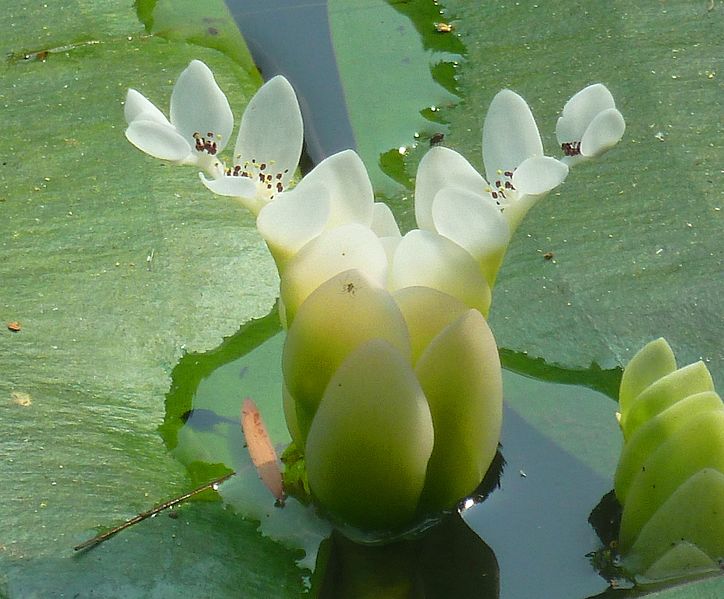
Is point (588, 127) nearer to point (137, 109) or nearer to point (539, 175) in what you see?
point (539, 175)

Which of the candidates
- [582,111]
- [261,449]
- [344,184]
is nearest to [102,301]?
[261,449]

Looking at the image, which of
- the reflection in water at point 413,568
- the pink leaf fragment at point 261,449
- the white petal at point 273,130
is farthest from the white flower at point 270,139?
the reflection in water at point 413,568

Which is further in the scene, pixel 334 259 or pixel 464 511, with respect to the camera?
pixel 464 511

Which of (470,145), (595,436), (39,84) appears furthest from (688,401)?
(39,84)

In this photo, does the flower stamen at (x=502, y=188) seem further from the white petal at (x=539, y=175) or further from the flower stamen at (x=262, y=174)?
the flower stamen at (x=262, y=174)

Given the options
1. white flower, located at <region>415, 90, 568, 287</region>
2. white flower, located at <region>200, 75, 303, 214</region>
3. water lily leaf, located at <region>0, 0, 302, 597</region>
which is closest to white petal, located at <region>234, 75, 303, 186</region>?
white flower, located at <region>200, 75, 303, 214</region>

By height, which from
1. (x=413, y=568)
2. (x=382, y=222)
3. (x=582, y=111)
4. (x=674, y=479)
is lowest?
(x=413, y=568)

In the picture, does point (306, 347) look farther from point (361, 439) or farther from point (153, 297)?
point (153, 297)
